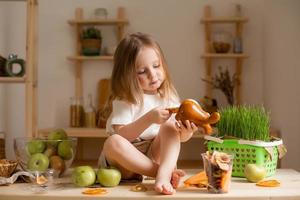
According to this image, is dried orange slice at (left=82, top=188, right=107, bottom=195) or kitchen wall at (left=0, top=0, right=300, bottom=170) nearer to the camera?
dried orange slice at (left=82, top=188, right=107, bottom=195)

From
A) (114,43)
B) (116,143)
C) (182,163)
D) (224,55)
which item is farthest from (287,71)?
(116,143)

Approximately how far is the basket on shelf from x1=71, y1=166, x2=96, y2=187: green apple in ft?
1.40

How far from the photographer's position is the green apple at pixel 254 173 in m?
1.41

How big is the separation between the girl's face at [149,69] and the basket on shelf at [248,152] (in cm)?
27

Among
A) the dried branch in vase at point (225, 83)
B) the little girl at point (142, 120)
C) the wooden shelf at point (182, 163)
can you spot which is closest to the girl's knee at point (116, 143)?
the little girl at point (142, 120)

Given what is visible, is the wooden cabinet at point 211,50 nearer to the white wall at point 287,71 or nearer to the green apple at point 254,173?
the white wall at point 287,71

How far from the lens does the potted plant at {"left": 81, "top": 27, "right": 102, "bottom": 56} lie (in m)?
2.88

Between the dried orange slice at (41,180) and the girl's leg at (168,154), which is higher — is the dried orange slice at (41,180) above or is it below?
below

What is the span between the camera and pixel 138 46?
5.01ft

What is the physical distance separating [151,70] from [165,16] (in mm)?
1556

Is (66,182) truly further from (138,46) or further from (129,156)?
(138,46)

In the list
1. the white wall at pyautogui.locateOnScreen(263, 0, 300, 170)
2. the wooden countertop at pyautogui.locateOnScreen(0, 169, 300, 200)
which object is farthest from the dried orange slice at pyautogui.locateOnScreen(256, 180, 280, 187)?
the white wall at pyautogui.locateOnScreen(263, 0, 300, 170)

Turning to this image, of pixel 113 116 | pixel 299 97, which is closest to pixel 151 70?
pixel 113 116

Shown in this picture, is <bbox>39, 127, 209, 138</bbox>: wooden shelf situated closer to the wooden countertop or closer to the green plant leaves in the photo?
the green plant leaves
